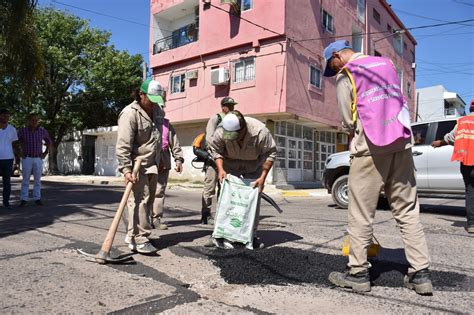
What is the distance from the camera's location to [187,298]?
120 inches

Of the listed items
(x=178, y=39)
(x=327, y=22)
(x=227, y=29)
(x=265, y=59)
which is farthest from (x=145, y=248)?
(x=178, y=39)

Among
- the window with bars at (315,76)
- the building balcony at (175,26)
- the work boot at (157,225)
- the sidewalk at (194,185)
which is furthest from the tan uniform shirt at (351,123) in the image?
the building balcony at (175,26)

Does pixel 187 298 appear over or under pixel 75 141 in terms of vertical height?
under

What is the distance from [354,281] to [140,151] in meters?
2.48

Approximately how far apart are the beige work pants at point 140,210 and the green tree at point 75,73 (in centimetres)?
2496

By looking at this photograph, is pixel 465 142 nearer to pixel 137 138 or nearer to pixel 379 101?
pixel 379 101

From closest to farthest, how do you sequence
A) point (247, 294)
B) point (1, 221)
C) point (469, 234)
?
point (247, 294) < point (469, 234) < point (1, 221)

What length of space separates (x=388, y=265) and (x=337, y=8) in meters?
21.6

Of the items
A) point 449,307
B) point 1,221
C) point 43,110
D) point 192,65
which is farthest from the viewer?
point 43,110

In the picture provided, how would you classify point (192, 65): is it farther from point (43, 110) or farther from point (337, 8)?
point (43, 110)

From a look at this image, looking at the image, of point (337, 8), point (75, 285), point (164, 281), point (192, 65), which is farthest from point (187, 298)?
point (337, 8)

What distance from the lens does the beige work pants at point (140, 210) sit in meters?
4.34

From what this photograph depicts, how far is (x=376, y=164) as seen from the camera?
3193mm

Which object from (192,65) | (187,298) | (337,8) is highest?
(337,8)
